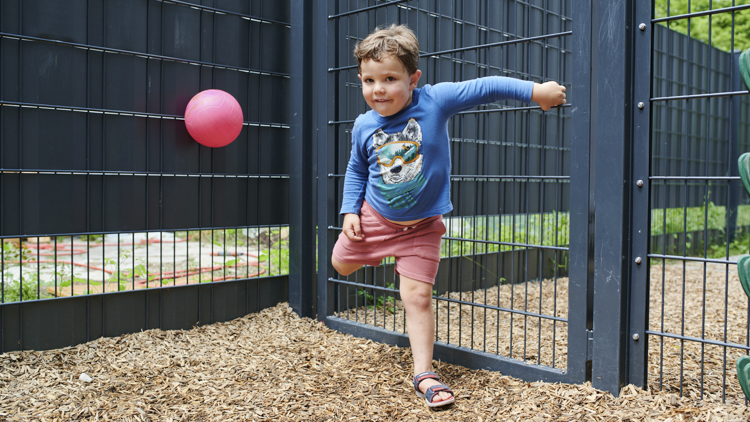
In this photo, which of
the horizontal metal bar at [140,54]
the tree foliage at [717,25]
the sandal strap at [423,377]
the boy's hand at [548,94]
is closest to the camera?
the boy's hand at [548,94]

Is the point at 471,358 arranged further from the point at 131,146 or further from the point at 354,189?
the point at 131,146

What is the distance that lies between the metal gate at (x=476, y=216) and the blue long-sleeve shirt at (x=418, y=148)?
248 millimetres

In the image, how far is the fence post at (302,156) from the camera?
3627mm

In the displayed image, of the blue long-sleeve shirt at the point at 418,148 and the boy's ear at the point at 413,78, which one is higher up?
the boy's ear at the point at 413,78

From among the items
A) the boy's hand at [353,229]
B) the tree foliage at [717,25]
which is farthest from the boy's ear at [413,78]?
the tree foliage at [717,25]

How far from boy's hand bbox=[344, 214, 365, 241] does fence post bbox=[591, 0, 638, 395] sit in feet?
3.45

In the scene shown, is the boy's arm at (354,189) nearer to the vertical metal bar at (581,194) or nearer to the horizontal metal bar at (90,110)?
the vertical metal bar at (581,194)

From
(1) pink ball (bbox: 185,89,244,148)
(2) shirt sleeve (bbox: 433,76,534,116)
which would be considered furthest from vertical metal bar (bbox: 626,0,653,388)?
(1) pink ball (bbox: 185,89,244,148)

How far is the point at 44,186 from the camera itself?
9.56ft

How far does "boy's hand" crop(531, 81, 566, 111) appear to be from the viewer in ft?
7.22

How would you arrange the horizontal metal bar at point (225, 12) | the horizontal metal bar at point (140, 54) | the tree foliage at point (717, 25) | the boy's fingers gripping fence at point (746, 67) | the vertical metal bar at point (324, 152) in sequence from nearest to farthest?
the boy's fingers gripping fence at point (746, 67) → the horizontal metal bar at point (140, 54) → the horizontal metal bar at point (225, 12) → the vertical metal bar at point (324, 152) → the tree foliage at point (717, 25)

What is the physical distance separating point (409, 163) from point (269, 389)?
1210 mm

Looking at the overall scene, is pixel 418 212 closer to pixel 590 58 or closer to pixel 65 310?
pixel 590 58

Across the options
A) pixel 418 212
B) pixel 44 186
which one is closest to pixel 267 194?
pixel 44 186
